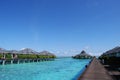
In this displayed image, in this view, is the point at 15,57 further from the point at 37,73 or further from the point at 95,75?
the point at 95,75

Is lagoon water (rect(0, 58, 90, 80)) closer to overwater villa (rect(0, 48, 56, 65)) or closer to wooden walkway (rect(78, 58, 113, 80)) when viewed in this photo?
wooden walkway (rect(78, 58, 113, 80))

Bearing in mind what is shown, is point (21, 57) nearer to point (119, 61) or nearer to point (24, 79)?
point (119, 61)

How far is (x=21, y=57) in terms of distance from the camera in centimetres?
6031

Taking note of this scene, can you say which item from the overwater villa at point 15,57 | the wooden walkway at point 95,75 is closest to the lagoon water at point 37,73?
the wooden walkway at point 95,75

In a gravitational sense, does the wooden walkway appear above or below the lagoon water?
above

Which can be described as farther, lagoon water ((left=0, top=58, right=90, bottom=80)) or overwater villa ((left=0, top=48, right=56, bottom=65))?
overwater villa ((left=0, top=48, right=56, bottom=65))

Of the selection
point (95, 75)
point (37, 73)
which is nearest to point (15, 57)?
point (37, 73)

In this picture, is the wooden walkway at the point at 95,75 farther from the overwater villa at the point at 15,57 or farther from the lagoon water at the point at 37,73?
the overwater villa at the point at 15,57

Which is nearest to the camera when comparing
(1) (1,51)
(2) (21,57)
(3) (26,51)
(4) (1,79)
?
(4) (1,79)

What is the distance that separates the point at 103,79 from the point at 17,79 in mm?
10935

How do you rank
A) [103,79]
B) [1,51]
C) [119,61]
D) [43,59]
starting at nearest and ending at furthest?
[103,79], [119,61], [1,51], [43,59]

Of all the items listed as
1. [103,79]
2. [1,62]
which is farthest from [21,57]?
[103,79]

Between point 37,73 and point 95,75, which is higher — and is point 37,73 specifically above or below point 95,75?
below

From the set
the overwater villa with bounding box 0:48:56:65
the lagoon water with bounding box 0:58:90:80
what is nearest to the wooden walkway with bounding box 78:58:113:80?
the lagoon water with bounding box 0:58:90:80
